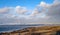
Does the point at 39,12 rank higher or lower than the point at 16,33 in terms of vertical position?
higher

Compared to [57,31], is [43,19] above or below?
above

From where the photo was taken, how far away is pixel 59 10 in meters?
5.67

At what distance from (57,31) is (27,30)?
82cm

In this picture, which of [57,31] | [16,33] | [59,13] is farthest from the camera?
[59,13]

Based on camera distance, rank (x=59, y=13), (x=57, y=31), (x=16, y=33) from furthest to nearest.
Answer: (x=59, y=13) < (x=57, y=31) < (x=16, y=33)

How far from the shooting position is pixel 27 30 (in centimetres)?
328

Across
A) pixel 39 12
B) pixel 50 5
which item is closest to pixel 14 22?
pixel 39 12

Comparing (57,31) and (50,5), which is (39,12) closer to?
(50,5)

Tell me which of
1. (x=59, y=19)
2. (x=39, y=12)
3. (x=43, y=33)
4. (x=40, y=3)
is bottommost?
(x=43, y=33)

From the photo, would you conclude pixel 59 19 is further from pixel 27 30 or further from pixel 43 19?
pixel 27 30

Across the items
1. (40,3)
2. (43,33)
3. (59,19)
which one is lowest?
(43,33)

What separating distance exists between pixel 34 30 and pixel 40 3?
250cm

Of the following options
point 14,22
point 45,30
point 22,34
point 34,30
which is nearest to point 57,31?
point 45,30

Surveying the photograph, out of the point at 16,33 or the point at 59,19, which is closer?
the point at 16,33
